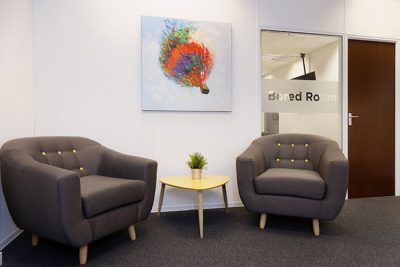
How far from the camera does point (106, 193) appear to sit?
200 centimetres

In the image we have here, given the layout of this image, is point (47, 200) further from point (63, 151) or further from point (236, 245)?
point (236, 245)

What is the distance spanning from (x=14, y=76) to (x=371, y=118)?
13.6ft

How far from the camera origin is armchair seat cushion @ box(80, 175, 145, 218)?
190 cm

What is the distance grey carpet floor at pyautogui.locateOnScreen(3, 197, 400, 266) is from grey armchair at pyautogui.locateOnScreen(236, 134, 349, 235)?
22 centimetres

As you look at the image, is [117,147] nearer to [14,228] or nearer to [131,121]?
[131,121]

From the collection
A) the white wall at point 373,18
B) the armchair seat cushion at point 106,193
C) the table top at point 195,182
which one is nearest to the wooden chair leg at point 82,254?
the armchair seat cushion at point 106,193

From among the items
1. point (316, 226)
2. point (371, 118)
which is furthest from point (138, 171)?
point (371, 118)

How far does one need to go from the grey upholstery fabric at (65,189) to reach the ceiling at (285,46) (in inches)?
81.4

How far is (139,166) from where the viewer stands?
2381 mm

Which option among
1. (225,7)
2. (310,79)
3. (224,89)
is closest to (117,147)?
(224,89)

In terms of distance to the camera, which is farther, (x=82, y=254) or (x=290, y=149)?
(x=290, y=149)

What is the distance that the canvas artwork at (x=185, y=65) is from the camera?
305cm

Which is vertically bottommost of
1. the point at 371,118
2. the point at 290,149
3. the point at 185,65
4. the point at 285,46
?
the point at 290,149

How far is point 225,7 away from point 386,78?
239 cm
